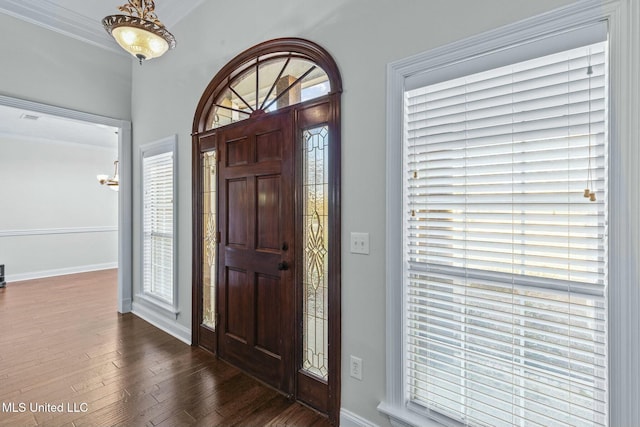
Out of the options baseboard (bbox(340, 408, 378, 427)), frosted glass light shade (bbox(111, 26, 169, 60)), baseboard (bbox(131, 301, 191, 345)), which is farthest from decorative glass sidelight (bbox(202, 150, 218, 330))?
baseboard (bbox(340, 408, 378, 427))

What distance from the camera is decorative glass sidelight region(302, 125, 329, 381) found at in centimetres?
217

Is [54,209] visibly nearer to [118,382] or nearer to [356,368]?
[118,382]

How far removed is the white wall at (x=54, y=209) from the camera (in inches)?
235

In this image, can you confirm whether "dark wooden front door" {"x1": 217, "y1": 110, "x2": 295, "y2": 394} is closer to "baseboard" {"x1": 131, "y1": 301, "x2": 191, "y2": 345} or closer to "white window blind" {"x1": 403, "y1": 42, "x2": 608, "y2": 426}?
"baseboard" {"x1": 131, "y1": 301, "x2": 191, "y2": 345}

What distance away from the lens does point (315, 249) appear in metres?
2.22

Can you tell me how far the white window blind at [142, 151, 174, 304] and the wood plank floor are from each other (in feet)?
1.63

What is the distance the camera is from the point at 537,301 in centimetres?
140

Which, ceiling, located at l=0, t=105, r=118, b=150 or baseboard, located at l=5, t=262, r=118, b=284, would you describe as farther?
baseboard, located at l=5, t=262, r=118, b=284

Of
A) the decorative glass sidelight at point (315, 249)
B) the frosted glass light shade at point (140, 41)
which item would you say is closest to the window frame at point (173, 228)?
the frosted glass light shade at point (140, 41)

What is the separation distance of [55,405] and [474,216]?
9.82 ft

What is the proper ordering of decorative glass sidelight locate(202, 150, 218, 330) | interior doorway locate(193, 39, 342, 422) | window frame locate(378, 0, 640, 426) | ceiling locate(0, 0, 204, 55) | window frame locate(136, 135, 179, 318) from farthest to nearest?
window frame locate(136, 135, 179, 318) → ceiling locate(0, 0, 204, 55) → decorative glass sidelight locate(202, 150, 218, 330) → interior doorway locate(193, 39, 342, 422) → window frame locate(378, 0, 640, 426)

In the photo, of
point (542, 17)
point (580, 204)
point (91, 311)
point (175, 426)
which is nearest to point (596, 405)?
point (580, 204)

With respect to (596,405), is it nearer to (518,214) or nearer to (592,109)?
(518,214)
